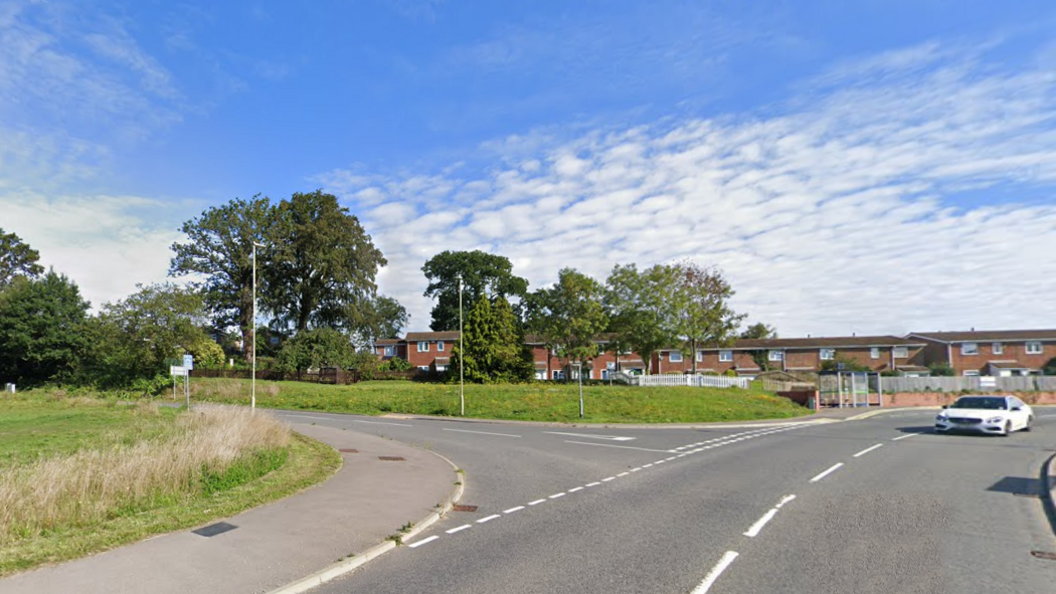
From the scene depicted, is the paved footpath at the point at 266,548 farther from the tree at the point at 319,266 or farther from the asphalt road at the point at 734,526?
the tree at the point at 319,266

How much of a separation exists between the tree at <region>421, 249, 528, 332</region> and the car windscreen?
61.0 meters

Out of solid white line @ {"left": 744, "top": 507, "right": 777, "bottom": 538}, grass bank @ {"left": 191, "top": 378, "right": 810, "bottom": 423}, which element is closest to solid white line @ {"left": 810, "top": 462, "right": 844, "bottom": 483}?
solid white line @ {"left": 744, "top": 507, "right": 777, "bottom": 538}

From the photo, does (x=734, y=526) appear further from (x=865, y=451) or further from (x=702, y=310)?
(x=702, y=310)

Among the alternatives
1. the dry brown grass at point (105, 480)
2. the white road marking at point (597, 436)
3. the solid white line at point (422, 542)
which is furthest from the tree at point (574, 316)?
the solid white line at point (422, 542)

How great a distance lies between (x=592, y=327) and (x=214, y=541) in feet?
147

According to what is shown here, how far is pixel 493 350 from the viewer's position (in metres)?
54.2

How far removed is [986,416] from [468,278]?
6468 centimetres

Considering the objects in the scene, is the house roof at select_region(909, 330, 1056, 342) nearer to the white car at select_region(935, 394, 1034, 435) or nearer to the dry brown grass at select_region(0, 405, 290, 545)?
the white car at select_region(935, 394, 1034, 435)

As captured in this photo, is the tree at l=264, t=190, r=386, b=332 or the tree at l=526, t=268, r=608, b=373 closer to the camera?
the tree at l=526, t=268, r=608, b=373

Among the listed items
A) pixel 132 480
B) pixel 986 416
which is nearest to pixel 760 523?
pixel 132 480

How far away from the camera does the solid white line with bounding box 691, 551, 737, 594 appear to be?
598cm

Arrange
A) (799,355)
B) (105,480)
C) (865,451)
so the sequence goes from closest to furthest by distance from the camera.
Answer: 1. (105,480)
2. (865,451)
3. (799,355)

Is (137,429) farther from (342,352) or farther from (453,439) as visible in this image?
(342,352)

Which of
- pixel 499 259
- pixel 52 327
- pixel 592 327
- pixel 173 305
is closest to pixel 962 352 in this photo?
pixel 592 327
